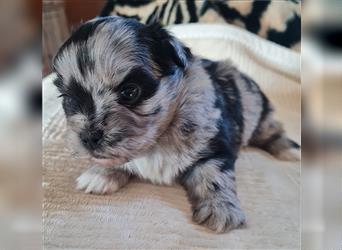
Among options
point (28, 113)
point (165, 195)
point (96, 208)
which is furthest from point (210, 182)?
point (28, 113)

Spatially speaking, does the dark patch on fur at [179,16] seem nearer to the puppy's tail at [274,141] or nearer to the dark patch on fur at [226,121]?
the dark patch on fur at [226,121]

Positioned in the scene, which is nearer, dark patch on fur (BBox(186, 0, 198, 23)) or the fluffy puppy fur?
the fluffy puppy fur

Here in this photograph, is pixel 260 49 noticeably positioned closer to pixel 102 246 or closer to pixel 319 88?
pixel 319 88

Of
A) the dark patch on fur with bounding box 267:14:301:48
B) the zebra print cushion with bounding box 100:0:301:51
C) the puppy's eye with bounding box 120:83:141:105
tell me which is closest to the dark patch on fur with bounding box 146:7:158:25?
the zebra print cushion with bounding box 100:0:301:51

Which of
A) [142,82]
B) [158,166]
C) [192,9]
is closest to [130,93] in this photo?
[142,82]

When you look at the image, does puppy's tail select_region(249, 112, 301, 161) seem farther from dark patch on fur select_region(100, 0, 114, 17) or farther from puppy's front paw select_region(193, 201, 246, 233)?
dark patch on fur select_region(100, 0, 114, 17)

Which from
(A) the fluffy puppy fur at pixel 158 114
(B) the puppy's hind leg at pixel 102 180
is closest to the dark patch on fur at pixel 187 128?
(A) the fluffy puppy fur at pixel 158 114
